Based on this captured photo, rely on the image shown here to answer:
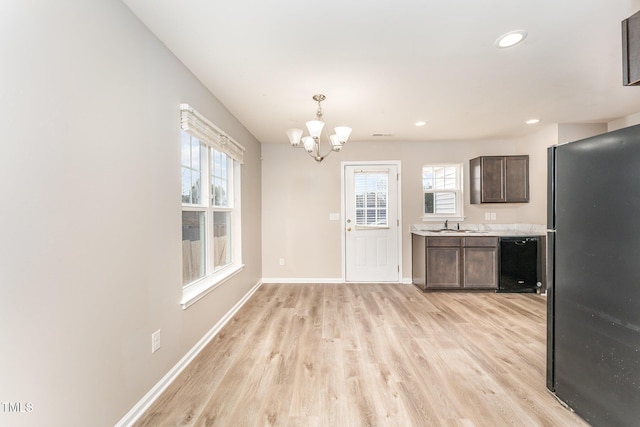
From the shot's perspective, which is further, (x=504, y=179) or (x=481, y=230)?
(x=481, y=230)

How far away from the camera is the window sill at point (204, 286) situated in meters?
2.24

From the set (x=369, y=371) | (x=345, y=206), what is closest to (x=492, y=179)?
(x=345, y=206)

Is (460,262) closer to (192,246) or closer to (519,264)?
(519,264)

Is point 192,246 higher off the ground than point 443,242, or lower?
higher

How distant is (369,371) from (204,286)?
163 centimetres

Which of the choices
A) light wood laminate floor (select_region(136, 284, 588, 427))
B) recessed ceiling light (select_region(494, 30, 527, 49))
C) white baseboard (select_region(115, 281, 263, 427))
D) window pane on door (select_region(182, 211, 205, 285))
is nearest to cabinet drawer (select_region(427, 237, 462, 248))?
light wood laminate floor (select_region(136, 284, 588, 427))

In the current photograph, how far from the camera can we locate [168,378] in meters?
1.94

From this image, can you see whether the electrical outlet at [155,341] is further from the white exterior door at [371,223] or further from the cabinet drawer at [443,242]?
the cabinet drawer at [443,242]

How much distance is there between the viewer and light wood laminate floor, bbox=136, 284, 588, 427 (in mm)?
1651

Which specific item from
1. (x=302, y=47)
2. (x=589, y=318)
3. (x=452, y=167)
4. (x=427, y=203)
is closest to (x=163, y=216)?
(x=302, y=47)

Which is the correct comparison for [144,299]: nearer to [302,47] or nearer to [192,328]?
[192,328]

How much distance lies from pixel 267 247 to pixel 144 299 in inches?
123

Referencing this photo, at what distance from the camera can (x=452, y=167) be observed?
4.83 meters

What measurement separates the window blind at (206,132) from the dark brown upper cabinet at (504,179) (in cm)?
380
